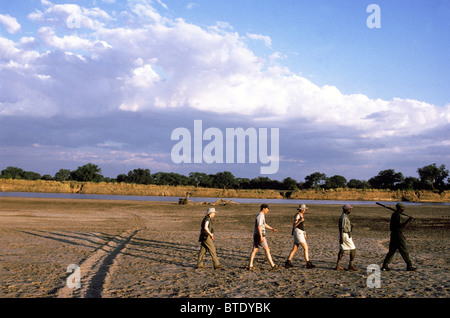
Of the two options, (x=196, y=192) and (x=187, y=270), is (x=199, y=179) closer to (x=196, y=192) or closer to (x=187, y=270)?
(x=196, y=192)

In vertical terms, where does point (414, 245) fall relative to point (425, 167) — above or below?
below

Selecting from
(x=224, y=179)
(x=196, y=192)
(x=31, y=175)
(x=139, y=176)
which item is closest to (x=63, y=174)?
(x=31, y=175)

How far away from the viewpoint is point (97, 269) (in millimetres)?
9906

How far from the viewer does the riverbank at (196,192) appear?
6962cm

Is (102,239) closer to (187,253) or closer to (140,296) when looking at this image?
(187,253)

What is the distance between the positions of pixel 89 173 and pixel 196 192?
41.3 metres

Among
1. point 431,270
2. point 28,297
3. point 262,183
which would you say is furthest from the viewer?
point 262,183

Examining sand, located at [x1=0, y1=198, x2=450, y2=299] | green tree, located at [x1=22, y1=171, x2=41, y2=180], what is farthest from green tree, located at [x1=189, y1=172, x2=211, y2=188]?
sand, located at [x1=0, y1=198, x2=450, y2=299]

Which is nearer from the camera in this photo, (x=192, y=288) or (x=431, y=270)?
(x=192, y=288)

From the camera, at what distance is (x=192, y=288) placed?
26.5ft

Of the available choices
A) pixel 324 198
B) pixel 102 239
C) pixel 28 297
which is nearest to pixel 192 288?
pixel 28 297

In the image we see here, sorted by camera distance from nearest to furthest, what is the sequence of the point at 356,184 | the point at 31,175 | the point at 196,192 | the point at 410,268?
1. the point at 410,268
2. the point at 196,192
3. the point at 31,175
4. the point at 356,184

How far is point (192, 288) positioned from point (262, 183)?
112 m

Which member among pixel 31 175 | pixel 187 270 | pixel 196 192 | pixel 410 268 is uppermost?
pixel 31 175
